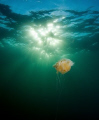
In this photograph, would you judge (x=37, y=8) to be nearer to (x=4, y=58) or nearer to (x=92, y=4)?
(x=92, y=4)

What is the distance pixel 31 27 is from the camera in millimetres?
17750

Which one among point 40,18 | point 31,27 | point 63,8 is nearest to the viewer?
point 63,8

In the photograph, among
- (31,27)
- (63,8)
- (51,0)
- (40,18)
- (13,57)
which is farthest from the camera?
(13,57)

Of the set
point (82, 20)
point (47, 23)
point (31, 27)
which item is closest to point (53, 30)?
point (47, 23)

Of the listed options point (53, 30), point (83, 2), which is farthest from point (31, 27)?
point (83, 2)

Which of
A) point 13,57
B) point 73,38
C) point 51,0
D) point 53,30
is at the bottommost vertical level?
Result: point 51,0

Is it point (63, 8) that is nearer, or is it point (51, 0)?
point (51, 0)

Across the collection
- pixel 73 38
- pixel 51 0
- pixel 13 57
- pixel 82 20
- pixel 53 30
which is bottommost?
pixel 51 0

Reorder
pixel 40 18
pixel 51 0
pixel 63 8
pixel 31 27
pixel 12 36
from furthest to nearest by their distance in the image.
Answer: pixel 12 36
pixel 31 27
pixel 40 18
pixel 63 8
pixel 51 0

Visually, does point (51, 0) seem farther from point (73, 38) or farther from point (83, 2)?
point (73, 38)

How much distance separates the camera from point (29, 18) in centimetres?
1567

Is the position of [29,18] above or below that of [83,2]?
above

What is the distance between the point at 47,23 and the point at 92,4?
241 inches

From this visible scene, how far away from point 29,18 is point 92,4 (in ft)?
25.4
